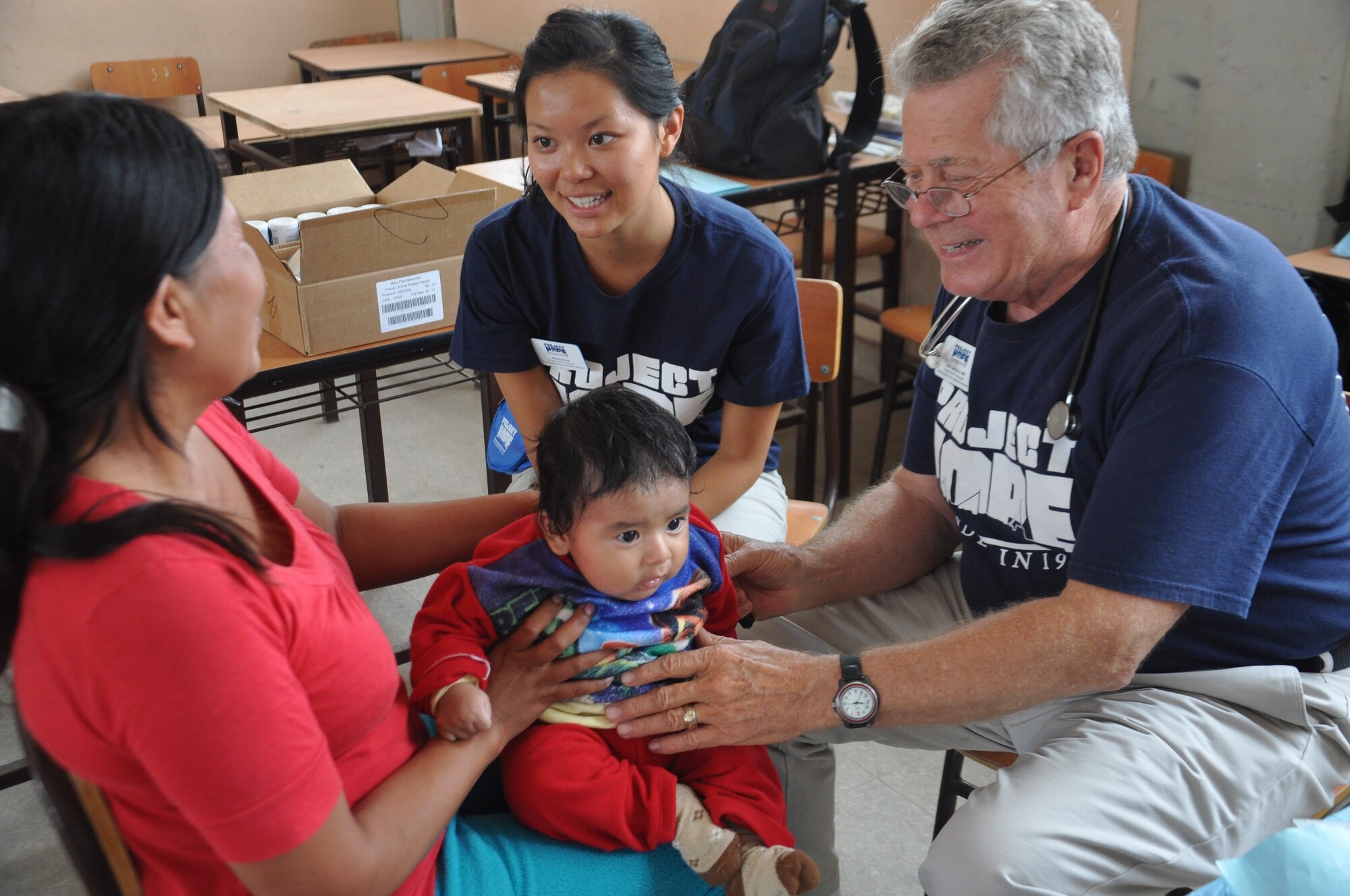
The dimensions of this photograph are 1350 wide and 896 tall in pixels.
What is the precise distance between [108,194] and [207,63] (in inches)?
275

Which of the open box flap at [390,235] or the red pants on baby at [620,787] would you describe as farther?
the open box flap at [390,235]

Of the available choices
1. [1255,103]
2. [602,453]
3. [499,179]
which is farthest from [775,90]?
[602,453]

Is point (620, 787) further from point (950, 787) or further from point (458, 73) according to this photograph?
point (458, 73)

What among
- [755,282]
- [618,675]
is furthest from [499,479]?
[618,675]

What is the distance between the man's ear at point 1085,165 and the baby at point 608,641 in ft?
1.92

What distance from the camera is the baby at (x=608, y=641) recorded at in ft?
4.17

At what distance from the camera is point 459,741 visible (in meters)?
1.22

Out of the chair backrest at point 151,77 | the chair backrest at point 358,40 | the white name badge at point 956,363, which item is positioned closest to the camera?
the white name badge at point 956,363

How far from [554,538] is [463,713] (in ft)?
0.86

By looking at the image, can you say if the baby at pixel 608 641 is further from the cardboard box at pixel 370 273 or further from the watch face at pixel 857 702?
the cardboard box at pixel 370 273

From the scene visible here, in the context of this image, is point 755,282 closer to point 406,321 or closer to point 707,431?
point 707,431

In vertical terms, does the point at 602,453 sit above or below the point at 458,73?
below

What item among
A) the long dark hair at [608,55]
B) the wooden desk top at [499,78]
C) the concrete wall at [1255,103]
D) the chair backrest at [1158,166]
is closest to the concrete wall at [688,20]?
the wooden desk top at [499,78]

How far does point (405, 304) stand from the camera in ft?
7.48
